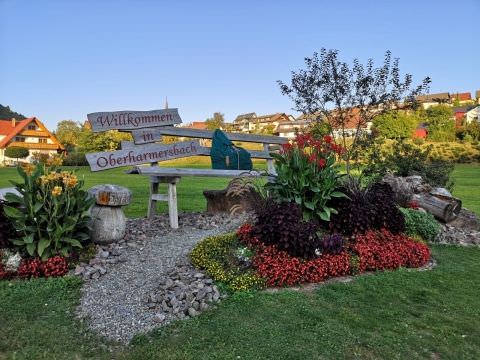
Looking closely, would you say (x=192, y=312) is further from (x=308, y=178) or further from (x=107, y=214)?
(x=308, y=178)

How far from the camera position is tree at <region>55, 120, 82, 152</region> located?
6126cm

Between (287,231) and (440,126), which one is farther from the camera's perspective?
(440,126)

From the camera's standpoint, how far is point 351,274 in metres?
5.50

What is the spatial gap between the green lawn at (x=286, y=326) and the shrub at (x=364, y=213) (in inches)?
43.6

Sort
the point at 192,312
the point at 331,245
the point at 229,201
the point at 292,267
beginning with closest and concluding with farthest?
the point at 192,312, the point at 292,267, the point at 331,245, the point at 229,201

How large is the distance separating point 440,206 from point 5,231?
7893 millimetres

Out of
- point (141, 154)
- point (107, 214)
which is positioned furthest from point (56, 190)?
point (141, 154)

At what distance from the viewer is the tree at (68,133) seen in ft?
201

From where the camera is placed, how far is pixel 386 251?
19.4ft

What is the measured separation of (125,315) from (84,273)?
50.3 inches

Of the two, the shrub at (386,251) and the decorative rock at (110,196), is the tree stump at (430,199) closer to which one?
the shrub at (386,251)

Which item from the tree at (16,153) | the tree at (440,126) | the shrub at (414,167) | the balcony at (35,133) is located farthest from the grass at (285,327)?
the balcony at (35,133)

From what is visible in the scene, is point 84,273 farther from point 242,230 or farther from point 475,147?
point 475,147

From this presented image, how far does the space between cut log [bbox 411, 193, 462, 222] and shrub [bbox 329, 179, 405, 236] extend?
84.9 inches
